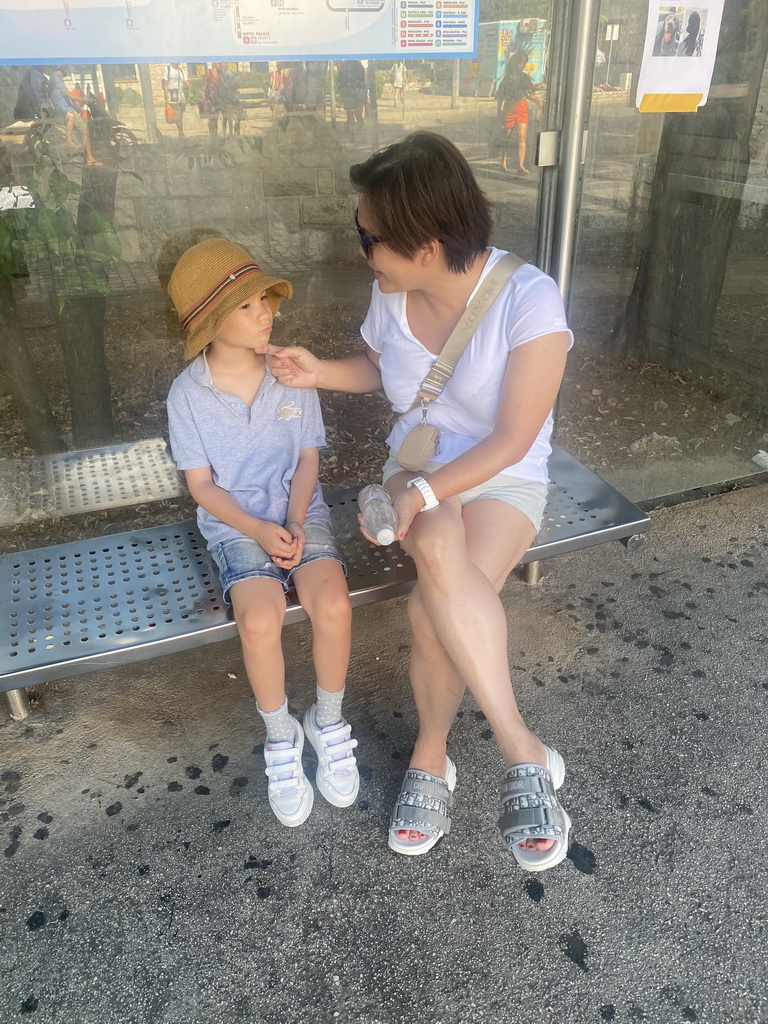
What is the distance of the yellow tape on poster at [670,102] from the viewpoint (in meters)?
3.07

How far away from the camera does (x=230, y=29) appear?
2.58 metres

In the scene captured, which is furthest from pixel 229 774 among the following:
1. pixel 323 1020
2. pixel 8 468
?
pixel 8 468

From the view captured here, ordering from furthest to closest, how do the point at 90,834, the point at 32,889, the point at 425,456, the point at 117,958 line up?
the point at 425,456 < the point at 90,834 < the point at 32,889 < the point at 117,958

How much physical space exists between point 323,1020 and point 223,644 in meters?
1.41

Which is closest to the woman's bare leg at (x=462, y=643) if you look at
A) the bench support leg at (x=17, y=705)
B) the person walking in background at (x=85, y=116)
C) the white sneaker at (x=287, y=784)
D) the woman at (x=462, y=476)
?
the woman at (x=462, y=476)

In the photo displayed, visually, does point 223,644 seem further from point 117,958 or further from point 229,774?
point 117,958

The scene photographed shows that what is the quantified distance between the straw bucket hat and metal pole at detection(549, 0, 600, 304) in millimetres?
1333

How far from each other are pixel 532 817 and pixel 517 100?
2.45 metres

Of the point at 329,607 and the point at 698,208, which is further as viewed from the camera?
the point at 698,208

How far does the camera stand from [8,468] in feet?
10.2

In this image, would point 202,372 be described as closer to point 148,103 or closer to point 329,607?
point 329,607

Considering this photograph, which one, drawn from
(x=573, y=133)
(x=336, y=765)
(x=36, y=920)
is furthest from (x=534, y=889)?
(x=573, y=133)

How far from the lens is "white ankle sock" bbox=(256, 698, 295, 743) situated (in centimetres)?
227

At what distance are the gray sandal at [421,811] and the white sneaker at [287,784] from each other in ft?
0.81
